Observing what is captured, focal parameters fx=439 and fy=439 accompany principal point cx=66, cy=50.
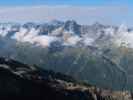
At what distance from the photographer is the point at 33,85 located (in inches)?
6860

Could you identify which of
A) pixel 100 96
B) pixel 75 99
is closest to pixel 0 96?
pixel 75 99

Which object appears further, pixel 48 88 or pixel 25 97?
pixel 48 88

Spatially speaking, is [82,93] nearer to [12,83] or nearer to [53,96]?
[53,96]

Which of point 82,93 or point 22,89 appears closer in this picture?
point 22,89

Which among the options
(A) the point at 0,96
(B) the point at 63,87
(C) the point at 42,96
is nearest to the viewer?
(A) the point at 0,96

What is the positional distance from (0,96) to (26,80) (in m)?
18.9

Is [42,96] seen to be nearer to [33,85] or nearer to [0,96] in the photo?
[33,85]

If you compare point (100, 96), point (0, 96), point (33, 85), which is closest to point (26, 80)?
point (33, 85)

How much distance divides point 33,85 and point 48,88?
21.5ft

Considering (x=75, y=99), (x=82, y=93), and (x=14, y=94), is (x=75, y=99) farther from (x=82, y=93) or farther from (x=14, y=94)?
(x=14, y=94)

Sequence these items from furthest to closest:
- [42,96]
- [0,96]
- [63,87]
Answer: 1. [63,87]
2. [42,96]
3. [0,96]

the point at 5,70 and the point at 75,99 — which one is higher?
the point at 5,70

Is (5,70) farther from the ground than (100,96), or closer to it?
farther from the ground

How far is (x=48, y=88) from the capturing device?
17688cm
